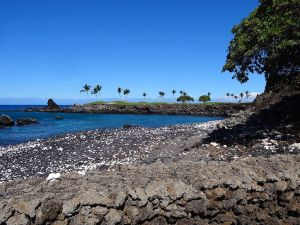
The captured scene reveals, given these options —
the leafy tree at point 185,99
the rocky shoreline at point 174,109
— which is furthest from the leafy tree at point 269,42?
the leafy tree at point 185,99

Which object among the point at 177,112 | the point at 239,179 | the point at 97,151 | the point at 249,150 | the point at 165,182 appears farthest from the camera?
the point at 177,112

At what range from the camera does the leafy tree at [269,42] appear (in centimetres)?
2356

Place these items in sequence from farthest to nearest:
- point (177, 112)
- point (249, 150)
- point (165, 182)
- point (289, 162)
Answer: point (177, 112), point (249, 150), point (289, 162), point (165, 182)

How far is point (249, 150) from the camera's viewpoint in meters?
21.0

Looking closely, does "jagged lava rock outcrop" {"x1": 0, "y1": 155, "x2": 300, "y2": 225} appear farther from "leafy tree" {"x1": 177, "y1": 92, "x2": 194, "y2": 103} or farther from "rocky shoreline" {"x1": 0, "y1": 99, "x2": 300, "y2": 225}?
"leafy tree" {"x1": 177, "y1": 92, "x2": 194, "y2": 103}

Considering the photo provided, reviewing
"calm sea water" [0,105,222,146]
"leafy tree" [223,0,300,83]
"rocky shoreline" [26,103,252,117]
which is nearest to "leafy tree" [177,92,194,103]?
"rocky shoreline" [26,103,252,117]

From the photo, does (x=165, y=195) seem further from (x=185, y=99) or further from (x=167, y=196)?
(x=185, y=99)

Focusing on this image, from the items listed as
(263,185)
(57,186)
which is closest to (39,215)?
(57,186)

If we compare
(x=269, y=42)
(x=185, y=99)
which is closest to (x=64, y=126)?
(x=269, y=42)

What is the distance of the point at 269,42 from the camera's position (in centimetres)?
2447

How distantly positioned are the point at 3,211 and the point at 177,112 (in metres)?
128

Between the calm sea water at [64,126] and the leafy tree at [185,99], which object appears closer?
the calm sea water at [64,126]

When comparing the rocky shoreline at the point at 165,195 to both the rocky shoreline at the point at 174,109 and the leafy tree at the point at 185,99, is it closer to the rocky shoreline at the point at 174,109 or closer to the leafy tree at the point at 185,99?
the rocky shoreline at the point at 174,109

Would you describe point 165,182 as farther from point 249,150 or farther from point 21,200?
point 249,150
